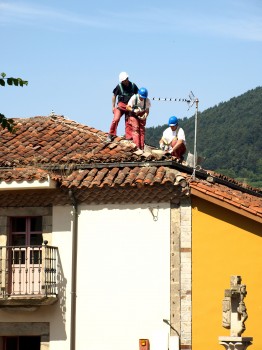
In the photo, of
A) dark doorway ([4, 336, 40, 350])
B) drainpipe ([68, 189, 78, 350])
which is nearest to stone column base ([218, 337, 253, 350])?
drainpipe ([68, 189, 78, 350])

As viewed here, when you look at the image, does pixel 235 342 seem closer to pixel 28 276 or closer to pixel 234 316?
pixel 234 316

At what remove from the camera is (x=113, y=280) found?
2961 centimetres

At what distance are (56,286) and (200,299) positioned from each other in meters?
3.50

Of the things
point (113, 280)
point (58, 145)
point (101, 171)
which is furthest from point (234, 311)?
point (58, 145)

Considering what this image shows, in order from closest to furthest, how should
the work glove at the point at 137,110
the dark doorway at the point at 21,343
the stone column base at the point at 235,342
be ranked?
the stone column base at the point at 235,342, the dark doorway at the point at 21,343, the work glove at the point at 137,110

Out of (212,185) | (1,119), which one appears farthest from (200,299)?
(1,119)

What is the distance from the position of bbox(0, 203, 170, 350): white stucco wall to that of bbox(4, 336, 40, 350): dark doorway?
476mm

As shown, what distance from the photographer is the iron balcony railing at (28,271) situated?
29.8 meters

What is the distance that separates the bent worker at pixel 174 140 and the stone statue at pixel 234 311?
22.2 feet

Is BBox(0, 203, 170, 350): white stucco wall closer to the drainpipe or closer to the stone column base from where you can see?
the drainpipe

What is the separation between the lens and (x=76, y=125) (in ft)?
109

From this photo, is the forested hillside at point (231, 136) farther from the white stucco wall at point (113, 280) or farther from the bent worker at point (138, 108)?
the white stucco wall at point (113, 280)

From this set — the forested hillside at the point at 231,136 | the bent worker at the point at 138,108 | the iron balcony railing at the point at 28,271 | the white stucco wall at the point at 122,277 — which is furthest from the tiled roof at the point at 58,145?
the forested hillside at the point at 231,136

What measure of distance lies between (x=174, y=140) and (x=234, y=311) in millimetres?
7404
